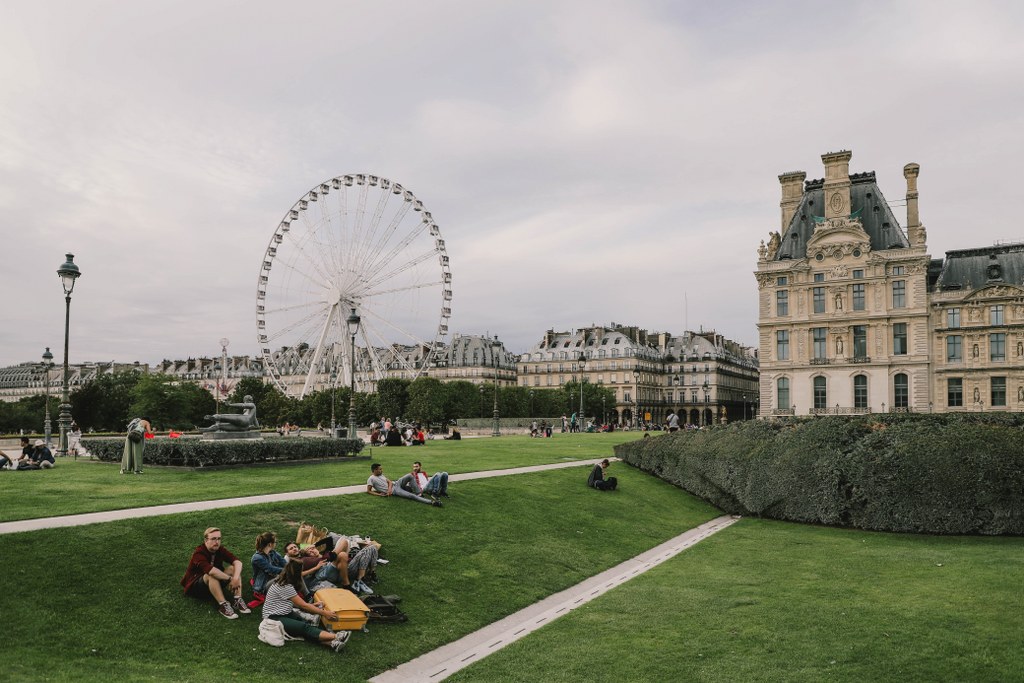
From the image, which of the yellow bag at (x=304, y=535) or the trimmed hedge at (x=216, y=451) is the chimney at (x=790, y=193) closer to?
the trimmed hedge at (x=216, y=451)

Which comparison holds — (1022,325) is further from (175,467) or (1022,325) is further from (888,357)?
(175,467)

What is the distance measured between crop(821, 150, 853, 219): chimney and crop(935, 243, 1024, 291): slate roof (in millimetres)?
10056

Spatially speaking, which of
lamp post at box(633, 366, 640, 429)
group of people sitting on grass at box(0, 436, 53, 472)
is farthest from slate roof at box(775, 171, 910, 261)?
lamp post at box(633, 366, 640, 429)

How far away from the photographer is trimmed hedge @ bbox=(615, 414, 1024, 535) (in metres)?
24.5

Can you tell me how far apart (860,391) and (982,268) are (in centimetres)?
1487

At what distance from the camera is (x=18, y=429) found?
3524 inches

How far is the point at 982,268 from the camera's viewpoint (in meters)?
70.1

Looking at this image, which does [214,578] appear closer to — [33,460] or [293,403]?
[33,460]

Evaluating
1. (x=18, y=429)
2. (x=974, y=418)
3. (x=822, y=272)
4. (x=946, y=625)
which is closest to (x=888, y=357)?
(x=822, y=272)

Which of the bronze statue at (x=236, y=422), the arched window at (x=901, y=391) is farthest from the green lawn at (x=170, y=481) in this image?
the arched window at (x=901, y=391)

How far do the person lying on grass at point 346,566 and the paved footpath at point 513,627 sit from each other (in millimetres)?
2161

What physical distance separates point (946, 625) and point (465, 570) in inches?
368

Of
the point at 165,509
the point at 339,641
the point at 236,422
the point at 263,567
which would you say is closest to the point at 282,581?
the point at 263,567

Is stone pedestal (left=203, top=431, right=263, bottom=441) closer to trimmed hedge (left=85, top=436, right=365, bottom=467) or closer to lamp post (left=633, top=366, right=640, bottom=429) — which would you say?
trimmed hedge (left=85, top=436, right=365, bottom=467)
